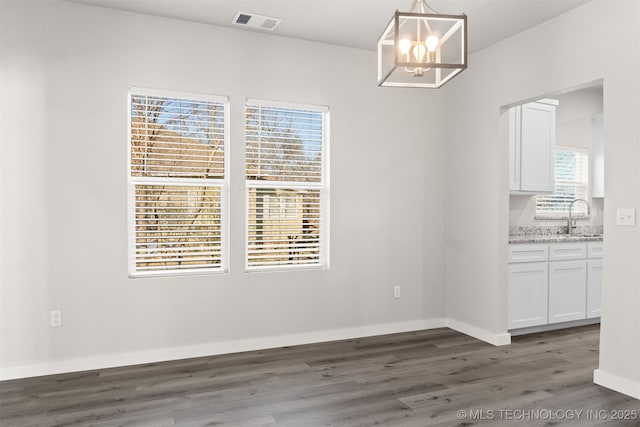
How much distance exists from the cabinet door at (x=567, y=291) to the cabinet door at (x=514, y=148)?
93 cm

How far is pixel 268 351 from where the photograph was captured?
3.97 meters

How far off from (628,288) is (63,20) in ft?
14.8

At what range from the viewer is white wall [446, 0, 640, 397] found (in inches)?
120

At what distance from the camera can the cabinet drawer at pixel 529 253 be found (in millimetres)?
4391

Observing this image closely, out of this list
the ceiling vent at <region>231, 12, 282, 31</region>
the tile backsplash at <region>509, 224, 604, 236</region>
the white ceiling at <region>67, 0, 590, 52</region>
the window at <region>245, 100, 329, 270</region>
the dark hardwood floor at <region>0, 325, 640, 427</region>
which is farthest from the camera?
the tile backsplash at <region>509, 224, 604, 236</region>

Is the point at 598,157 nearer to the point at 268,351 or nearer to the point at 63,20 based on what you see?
the point at 268,351

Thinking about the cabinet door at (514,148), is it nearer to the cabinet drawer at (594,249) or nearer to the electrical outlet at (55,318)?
the cabinet drawer at (594,249)

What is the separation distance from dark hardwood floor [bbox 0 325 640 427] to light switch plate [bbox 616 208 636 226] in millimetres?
1175

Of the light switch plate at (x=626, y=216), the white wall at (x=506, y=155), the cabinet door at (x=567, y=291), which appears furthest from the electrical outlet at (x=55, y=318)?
the cabinet door at (x=567, y=291)

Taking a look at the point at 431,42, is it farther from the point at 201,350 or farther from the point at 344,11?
the point at 201,350

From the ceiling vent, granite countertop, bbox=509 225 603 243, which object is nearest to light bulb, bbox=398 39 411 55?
the ceiling vent

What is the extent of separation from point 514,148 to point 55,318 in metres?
4.55

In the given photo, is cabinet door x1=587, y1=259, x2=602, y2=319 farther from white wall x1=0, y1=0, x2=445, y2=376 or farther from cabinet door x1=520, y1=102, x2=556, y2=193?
white wall x1=0, y1=0, x2=445, y2=376


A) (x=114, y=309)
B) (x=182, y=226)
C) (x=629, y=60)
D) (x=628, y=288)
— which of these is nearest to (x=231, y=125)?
(x=182, y=226)
